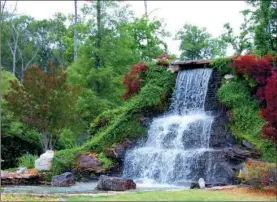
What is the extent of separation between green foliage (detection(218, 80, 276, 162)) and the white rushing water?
931 mm

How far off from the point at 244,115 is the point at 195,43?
20.0 meters

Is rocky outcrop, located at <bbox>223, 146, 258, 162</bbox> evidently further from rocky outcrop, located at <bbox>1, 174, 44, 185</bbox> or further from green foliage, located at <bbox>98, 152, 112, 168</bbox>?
rocky outcrop, located at <bbox>1, 174, 44, 185</bbox>

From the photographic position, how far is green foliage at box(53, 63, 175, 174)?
55.1 ft

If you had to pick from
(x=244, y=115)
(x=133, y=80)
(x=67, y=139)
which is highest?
(x=133, y=80)

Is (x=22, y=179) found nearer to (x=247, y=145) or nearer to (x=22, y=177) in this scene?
(x=22, y=177)

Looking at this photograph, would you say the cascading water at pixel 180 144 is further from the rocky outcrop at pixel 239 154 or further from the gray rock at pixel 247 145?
the gray rock at pixel 247 145

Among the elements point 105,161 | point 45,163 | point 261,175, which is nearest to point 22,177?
point 45,163

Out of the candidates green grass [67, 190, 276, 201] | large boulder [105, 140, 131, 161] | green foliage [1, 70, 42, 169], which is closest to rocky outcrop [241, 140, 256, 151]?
large boulder [105, 140, 131, 161]

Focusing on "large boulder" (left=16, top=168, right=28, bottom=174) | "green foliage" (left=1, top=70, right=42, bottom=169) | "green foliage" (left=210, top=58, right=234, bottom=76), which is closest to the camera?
"large boulder" (left=16, top=168, right=28, bottom=174)

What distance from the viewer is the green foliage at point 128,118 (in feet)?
55.1

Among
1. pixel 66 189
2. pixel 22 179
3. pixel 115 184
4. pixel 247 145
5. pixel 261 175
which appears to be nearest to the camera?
pixel 261 175

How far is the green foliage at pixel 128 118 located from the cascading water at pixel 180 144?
59 cm

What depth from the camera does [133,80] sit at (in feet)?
67.5

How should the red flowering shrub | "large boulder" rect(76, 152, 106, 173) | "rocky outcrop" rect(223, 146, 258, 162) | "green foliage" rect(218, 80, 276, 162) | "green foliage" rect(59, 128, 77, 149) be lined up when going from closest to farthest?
1. "rocky outcrop" rect(223, 146, 258, 162)
2. "green foliage" rect(218, 80, 276, 162)
3. "large boulder" rect(76, 152, 106, 173)
4. the red flowering shrub
5. "green foliage" rect(59, 128, 77, 149)
